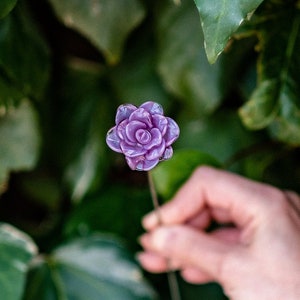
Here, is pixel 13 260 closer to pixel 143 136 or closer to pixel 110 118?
pixel 110 118

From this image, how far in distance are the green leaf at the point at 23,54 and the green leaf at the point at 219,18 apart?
0.31 meters

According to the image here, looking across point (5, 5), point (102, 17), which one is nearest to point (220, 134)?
point (102, 17)

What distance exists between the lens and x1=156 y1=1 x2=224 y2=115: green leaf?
2.76 ft

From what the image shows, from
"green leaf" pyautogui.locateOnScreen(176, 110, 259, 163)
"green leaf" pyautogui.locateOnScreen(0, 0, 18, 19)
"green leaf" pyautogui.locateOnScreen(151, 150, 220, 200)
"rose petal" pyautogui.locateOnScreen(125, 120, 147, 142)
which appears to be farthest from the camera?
"green leaf" pyautogui.locateOnScreen(176, 110, 259, 163)

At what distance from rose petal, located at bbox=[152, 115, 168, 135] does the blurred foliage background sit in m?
0.21

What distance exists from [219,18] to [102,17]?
33cm

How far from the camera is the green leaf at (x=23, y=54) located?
0.73 meters

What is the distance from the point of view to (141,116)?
1.48 feet

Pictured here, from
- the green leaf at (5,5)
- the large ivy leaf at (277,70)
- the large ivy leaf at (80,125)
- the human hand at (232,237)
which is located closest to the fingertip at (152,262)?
the human hand at (232,237)

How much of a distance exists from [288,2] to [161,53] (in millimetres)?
192

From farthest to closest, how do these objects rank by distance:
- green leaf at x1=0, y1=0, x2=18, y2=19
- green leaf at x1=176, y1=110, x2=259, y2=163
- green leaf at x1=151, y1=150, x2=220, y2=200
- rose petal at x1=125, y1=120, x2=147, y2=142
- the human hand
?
1. green leaf at x1=176, y1=110, x2=259, y2=163
2. green leaf at x1=151, y1=150, x2=220, y2=200
3. the human hand
4. green leaf at x1=0, y1=0, x2=18, y2=19
5. rose petal at x1=125, y1=120, x2=147, y2=142

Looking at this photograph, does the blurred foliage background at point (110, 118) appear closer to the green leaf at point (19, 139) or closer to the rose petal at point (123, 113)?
the green leaf at point (19, 139)

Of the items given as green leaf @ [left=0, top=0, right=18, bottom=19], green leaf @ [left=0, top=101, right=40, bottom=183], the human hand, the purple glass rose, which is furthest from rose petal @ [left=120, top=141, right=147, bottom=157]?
green leaf @ [left=0, top=101, right=40, bottom=183]

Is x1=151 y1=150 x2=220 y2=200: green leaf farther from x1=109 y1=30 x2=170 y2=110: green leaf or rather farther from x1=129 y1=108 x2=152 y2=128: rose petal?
x1=129 y1=108 x2=152 y2=128: rose petal
